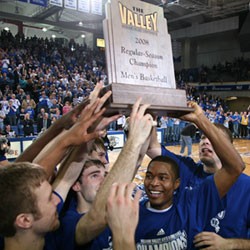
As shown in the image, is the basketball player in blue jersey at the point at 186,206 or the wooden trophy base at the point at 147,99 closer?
the wooden trophy base at the point at 147,99

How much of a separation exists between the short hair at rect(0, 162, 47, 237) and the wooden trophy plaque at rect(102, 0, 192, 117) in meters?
0.49

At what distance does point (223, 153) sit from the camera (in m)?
1.68

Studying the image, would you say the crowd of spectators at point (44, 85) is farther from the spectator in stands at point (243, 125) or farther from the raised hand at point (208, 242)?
the raised hand at point (208, 242)

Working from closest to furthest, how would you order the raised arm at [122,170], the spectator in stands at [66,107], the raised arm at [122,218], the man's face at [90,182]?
the raised arm at [122,218] → the raised arm at [122,170] → the man's face at [90,182] → the spectator in stands at [66,107]

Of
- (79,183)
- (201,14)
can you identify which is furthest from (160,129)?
(201,14)

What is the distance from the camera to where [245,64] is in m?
22.4

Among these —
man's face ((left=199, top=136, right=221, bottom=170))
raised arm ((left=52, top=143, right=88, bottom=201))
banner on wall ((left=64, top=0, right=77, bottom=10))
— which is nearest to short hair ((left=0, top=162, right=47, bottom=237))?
raised arm ((left=52, top=143, right=88, bottom=201))

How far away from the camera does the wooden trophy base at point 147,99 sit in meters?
1.44

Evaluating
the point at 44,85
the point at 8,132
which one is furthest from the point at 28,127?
the point at 44,85

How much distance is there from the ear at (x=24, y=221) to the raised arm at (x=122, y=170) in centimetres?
23

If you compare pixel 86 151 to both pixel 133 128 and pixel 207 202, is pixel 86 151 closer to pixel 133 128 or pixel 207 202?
pixel 133 128

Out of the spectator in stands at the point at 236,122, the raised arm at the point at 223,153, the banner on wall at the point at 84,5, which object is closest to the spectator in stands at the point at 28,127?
the banner on wall at the point at 84,5

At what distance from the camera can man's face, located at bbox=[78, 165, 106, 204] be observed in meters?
1.81

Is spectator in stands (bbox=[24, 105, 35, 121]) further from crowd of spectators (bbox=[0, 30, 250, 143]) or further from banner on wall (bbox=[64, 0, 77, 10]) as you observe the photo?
banner on wall (bbox=[64, 0, 77, 10])
